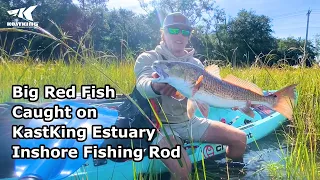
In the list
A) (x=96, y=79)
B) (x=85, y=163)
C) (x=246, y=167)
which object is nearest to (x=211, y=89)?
(x=85, y=163)

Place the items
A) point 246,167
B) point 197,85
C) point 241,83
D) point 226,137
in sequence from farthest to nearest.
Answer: point 246,167 < point 226,137 < point 241,83 < point 197,85

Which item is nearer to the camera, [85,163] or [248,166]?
[85,163]

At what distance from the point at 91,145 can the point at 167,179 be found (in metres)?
1.00

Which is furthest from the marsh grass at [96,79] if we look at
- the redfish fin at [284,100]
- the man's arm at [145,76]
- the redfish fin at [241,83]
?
the redfish fin at [241,83]

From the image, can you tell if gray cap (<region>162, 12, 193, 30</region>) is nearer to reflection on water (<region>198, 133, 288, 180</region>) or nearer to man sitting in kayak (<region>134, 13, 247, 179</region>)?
man sitting in kayak (<region>134, 13, 247, 179</region>)

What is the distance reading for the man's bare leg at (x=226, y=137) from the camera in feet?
12.4

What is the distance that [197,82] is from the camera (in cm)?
231

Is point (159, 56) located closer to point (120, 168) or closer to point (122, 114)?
point (122, 114)

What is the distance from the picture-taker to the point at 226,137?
383 cm

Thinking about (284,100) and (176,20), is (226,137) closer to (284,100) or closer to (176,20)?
(284,100)

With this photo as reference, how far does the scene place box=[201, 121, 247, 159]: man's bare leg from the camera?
3.78 meters

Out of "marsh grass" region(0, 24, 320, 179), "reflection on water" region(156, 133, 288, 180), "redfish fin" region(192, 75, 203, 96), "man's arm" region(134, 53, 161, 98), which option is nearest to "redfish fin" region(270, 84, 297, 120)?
"marsh grass" region(0, 24, 320, 179)

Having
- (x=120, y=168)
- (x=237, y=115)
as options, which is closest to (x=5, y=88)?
(x=120, y=168)

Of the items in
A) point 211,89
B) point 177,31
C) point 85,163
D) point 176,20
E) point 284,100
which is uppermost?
point 176,20
